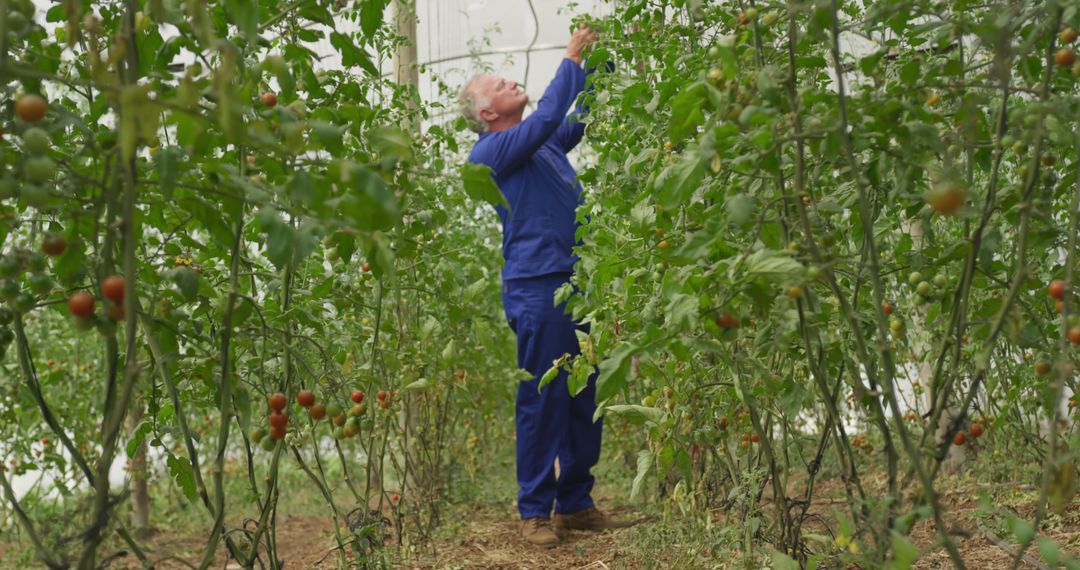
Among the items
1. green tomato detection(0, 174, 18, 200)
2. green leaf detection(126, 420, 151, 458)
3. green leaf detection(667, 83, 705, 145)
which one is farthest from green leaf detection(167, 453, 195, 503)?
green leaf detection(667, 83, 705, 145)

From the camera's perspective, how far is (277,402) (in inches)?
70.0

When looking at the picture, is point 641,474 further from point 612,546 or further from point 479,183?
point 612,546

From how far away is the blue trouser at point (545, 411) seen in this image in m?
3.69

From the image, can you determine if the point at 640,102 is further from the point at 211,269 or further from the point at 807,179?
the point at 211,269

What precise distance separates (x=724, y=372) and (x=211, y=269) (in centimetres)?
123

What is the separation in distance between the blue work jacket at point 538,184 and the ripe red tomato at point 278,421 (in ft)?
6.54

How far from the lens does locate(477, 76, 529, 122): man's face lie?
13.4ft

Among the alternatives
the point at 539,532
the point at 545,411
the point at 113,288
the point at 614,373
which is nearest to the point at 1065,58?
the point at 614,373

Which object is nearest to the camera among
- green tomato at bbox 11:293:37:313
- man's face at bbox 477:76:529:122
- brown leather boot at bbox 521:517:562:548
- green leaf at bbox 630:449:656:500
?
green tomato at bbox 11:293:37:313

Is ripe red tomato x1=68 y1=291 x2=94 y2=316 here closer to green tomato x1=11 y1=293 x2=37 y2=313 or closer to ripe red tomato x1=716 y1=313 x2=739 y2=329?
green tomato x1=11 y1=293 x2=37 y2=313

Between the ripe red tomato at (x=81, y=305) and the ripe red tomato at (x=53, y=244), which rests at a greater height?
the ripe red tomato at (x=53, y=244)

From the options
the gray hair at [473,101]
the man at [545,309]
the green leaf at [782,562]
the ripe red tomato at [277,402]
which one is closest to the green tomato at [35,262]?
the ripe red tomato at [277,402]

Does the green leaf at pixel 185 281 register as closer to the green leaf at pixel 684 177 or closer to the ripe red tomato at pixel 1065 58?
the green leaf at pixel 684 177

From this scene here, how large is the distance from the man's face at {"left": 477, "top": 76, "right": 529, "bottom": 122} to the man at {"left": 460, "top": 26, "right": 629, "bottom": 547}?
0.81ft
